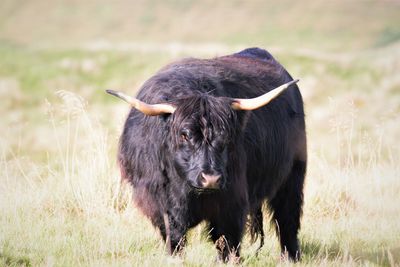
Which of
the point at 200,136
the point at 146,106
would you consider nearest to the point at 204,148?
the point at 200,136

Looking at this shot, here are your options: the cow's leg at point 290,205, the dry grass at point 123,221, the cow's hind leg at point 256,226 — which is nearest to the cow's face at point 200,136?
the dry grass at point 123,221

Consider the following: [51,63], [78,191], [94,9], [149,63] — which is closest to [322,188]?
[78,191]

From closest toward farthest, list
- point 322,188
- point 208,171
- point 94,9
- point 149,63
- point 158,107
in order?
point 208,171, point 158,107, point 322,188, point 149,63, point 94,9

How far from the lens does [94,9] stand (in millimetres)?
49000

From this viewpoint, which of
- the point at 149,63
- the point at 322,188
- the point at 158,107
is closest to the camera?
the point at 158,107

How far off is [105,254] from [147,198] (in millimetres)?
535

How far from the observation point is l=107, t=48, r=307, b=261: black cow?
4617 mm

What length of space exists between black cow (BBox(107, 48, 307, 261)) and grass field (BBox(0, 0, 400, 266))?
352 millimetres

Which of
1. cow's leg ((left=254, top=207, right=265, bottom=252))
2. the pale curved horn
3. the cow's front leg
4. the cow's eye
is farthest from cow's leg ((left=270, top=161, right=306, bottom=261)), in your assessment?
the cow's eye

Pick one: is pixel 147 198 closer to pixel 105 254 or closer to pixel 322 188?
pixel 105 254

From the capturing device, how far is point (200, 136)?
462 centimetres

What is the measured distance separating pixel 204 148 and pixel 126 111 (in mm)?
3724

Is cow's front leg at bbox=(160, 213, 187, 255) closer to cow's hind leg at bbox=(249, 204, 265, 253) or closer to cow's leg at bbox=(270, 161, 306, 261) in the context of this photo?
cow's hind leg at bbox=(249, 204, 265, 253)

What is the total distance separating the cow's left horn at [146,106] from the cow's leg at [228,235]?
3.03 ft
